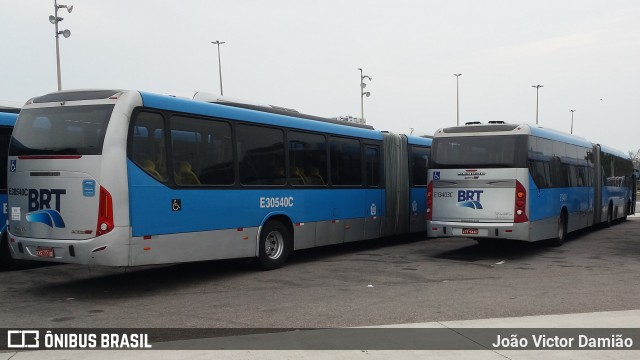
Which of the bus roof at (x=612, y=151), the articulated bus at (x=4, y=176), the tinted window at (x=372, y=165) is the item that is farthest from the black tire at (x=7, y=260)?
the bus roof at (x=612, y=151)

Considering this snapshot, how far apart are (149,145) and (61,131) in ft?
4.26

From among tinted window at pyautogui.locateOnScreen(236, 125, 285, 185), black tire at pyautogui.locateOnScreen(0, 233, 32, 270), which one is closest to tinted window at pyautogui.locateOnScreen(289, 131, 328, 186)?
tinted window at pyautogui.locateOnScreen(236, 125, 285, 185)

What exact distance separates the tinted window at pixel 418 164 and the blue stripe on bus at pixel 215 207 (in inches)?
143

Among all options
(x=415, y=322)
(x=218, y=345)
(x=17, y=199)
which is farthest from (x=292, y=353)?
(x=17, y=199)

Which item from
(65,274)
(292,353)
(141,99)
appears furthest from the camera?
(65,274)

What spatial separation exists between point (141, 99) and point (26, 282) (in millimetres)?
4149

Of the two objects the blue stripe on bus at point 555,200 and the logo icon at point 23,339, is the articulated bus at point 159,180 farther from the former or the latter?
the blue stripe on bus at point 555,200

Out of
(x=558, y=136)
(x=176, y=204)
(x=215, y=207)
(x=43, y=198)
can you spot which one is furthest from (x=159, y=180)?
(x=558, y=136)

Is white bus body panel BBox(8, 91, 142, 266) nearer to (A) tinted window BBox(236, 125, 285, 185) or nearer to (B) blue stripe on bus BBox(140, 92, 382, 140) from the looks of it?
(B) blue stripe on bus BBox(140, 92, 382, 140)

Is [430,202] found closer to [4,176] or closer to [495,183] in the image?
[495,183]

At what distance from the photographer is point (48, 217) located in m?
9.40

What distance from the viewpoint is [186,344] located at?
670cm

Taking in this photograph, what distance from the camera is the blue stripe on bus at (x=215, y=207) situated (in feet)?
30.7

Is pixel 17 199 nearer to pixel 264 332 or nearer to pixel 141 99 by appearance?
pixel 141 99
